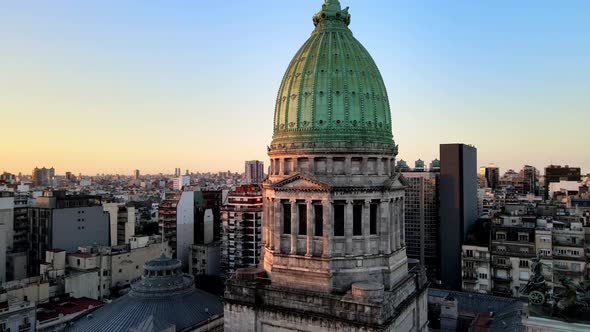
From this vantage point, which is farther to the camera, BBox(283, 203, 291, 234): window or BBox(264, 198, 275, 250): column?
BBox(264, 198, 275, 250): column

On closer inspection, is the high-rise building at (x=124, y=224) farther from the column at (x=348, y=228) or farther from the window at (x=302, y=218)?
the column at (x=348, y=228)

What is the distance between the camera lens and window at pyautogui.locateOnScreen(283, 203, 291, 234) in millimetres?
35787

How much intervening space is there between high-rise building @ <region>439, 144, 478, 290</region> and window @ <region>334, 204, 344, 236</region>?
246 feet

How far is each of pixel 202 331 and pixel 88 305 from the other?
1105 inches

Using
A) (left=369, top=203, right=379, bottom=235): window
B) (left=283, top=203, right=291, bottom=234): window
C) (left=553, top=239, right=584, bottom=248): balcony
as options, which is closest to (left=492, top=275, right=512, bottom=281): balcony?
(left=553, top=239, right=584, bottom=248): balcony

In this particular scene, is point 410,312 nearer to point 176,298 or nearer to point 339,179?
point 339,179

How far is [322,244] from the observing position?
34.0 metres

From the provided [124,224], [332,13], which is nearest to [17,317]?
[332,13]

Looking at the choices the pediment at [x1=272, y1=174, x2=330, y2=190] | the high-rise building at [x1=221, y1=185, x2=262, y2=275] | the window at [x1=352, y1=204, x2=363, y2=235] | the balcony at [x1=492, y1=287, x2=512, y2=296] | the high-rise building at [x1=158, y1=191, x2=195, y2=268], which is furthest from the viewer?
the high-rise building at [x1=158, y1=191, x2=195, y2=268]

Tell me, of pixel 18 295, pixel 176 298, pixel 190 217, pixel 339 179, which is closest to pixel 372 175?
pixel 339 179

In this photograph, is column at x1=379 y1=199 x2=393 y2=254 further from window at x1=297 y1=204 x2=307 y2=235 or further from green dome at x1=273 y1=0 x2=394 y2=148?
window at x1=297 y1=204 x2=307 y2=235

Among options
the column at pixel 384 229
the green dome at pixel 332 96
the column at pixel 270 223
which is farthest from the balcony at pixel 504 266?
the column at pixel 270 223

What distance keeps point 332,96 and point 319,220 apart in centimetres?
949

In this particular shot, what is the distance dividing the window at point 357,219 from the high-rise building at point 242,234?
213ft
